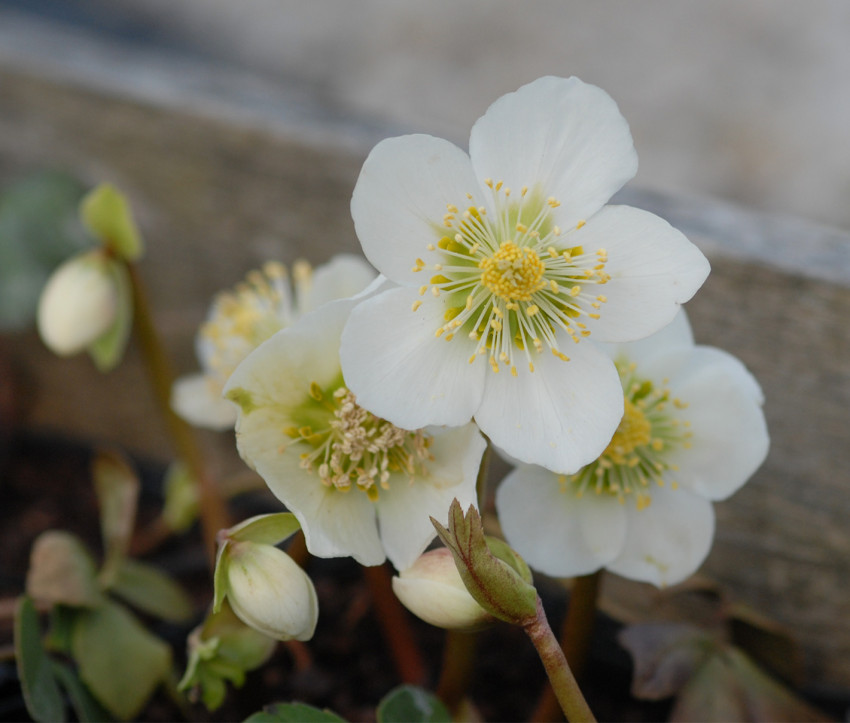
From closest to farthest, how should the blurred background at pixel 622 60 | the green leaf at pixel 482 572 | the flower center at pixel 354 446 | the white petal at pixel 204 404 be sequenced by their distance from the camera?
the green leaf at pixel 482 572 → the flower center at pixel 354 446 → the white petal at pixel 204 404 → the blurred background at pixel 622 60

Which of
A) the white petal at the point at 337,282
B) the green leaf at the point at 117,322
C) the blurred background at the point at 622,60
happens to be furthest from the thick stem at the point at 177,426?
the blurred background at the point at 622,60

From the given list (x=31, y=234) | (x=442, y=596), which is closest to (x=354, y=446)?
(x=442, y=596)

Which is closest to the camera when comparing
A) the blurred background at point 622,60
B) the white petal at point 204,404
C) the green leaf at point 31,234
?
the white petal at point 204,404

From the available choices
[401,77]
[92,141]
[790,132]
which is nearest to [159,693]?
[92,141]

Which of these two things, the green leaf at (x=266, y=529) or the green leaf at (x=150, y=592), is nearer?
the green leaf at (x=266, y=529)

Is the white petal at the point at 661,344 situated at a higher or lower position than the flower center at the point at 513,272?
lower

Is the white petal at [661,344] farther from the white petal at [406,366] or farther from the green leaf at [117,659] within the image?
the green leaf at [117,659]

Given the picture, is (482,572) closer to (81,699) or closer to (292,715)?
(292,715)
